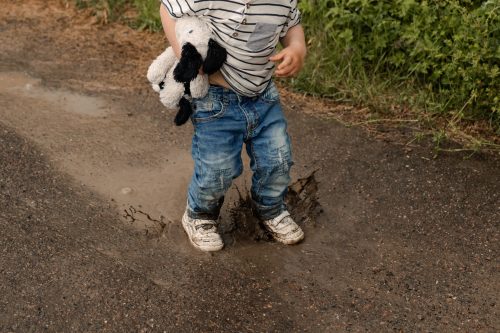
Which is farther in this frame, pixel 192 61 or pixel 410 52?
pixel 410 52

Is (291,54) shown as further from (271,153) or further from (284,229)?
(284,229)

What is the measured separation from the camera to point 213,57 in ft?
8.68

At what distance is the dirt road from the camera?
110 inches

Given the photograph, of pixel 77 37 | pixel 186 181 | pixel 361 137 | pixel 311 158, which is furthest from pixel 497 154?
pixel 77 37

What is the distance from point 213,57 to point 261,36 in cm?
20

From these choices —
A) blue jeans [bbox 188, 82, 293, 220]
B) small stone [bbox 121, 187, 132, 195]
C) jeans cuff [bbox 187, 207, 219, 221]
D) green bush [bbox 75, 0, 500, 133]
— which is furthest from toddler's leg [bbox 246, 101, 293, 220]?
green bush [bbox 75, 0, 500, 133]

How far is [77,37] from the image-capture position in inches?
208

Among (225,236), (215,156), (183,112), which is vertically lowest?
(225,236)

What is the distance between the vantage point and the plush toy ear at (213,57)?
2.64 metres

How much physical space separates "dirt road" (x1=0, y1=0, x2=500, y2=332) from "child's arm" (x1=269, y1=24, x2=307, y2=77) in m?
0.80

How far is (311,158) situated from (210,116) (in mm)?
1128

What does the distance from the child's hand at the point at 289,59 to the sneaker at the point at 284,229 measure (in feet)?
2.32

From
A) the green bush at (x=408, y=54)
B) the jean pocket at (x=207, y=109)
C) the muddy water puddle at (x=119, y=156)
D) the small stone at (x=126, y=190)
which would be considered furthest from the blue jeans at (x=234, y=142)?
the green bush at (x=408, y=54)

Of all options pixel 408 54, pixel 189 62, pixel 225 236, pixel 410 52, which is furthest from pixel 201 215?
pixel 408 54
